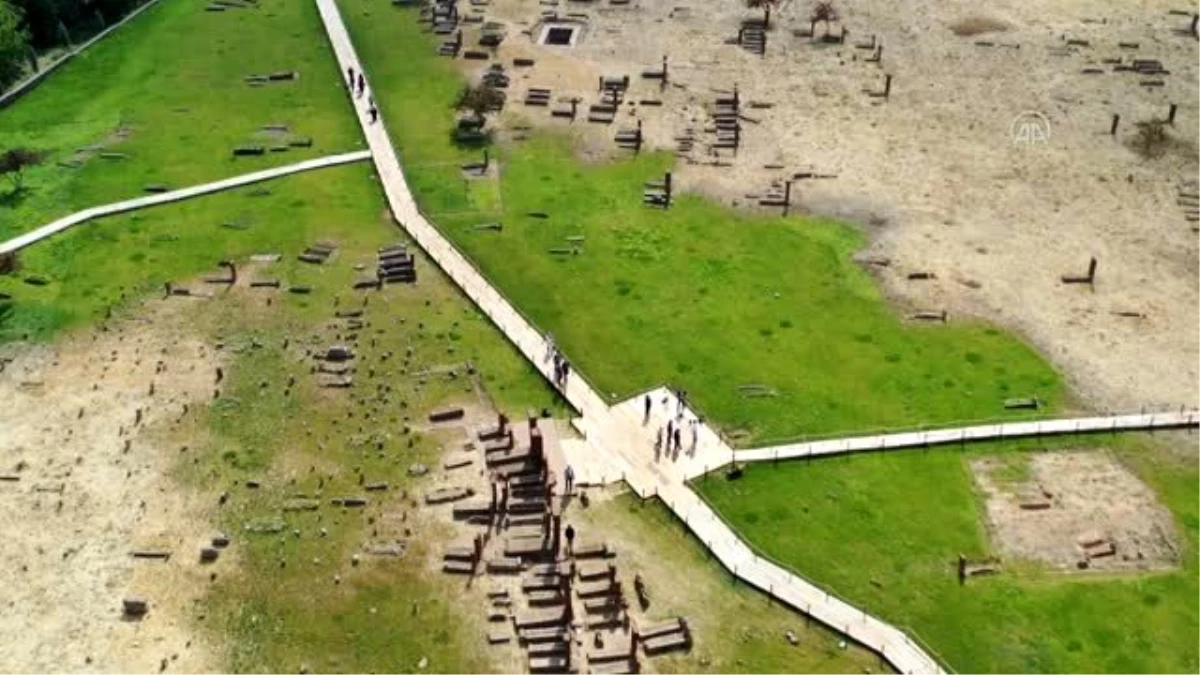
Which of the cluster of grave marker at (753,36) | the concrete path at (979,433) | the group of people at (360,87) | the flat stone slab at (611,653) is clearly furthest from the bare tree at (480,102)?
the flat stone slab at (611,653)

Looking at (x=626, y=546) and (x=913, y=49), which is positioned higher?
(x=913, y=49)

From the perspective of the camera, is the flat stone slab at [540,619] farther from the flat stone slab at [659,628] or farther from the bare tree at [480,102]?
the bare tree at [480,102]

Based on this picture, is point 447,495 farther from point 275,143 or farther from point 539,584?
point 275,143

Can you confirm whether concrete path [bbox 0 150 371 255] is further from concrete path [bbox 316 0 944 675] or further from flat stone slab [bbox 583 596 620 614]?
flat stone slab [bbox 583 596 620 614]

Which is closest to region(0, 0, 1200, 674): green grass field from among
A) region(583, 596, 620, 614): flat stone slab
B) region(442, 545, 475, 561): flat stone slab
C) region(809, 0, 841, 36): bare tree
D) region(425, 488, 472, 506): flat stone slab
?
region(442, 545, 475, 561): flat stone slab

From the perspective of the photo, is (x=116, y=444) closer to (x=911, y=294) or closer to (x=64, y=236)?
(x=64, y=236)

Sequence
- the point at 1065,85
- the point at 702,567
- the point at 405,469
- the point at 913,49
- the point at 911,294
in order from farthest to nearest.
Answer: the point at 913,49
the point at 1065,85
the point at 911,294
the point at 405,469
the point at 702,567

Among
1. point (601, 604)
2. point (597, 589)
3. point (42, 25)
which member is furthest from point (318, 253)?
point (42, 25)

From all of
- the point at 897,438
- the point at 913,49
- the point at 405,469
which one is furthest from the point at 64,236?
the point at 913,49
